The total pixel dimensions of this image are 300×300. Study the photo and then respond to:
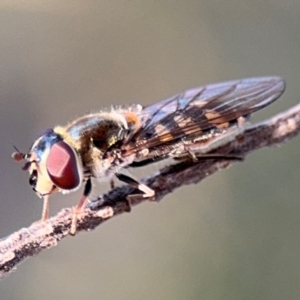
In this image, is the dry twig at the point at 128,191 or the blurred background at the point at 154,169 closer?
the dry twig at the point at 128,191

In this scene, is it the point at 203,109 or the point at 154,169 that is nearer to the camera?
A: the point at 203,109

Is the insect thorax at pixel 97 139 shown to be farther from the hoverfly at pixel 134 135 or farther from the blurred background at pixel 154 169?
the blurred background at pixel 154 169

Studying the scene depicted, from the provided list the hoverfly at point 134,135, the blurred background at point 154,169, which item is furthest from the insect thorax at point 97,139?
the blurred background at point 154,169

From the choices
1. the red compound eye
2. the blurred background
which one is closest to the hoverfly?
the red compound eye

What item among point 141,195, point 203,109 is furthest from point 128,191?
point 203,109

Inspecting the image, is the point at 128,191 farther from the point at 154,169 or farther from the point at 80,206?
the point at 154,169

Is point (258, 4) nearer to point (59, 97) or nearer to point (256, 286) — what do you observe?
point (59, 97)

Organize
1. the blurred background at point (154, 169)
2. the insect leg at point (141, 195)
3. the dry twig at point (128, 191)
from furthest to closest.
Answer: the blurred background at point (154, 169) < the insect leg at point (141, 195) < the dry twig at point (128, 191)

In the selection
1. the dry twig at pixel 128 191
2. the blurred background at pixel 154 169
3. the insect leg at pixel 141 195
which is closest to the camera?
the dry twig at pixel 128 191
